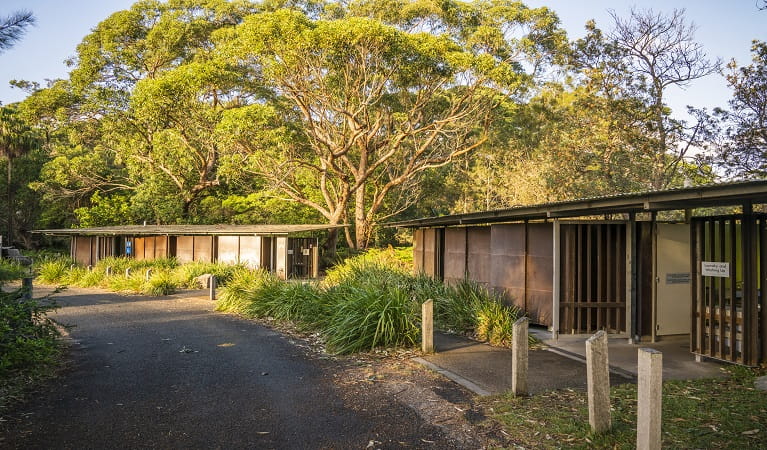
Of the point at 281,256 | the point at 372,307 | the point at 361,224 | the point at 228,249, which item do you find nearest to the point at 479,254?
the point at 372,307

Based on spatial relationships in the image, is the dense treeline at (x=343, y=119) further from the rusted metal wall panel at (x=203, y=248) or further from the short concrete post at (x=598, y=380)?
the short concrete post at (x=598, y=380)

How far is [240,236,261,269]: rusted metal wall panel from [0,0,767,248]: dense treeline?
11.8 ft

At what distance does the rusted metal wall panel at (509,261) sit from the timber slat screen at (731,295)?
12.1 ft

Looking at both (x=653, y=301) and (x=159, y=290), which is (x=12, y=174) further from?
(x=653, y=301)

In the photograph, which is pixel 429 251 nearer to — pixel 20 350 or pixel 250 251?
pixel 250 251

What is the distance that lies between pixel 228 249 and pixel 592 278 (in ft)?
61.4

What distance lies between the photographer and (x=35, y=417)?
5945 mm

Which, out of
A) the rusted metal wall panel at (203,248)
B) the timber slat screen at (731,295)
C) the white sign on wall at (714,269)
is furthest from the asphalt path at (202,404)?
the rusted metal wall panel at (203,248)

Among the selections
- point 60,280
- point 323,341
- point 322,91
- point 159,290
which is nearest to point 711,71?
point 322,91

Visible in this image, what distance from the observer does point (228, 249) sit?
25.7 meters

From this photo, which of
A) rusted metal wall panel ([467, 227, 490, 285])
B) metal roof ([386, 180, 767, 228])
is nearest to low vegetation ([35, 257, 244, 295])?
rusted metal wall panel ([467, 227, 490, 285])

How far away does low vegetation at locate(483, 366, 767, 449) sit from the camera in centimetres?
499

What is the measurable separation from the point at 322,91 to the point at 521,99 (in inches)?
547

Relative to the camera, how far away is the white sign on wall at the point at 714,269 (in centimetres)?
769
